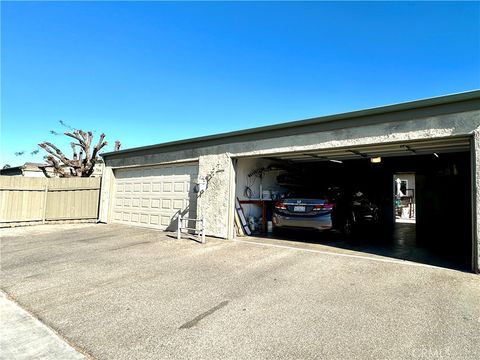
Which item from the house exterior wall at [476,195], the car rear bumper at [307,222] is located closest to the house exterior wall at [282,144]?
the house exterior wall at [476,195]

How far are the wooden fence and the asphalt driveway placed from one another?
18.4 ft

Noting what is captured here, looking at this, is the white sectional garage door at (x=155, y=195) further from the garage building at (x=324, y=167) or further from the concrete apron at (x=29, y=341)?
the concrete apron at (x=29, y=341)

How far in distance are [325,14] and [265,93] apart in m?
4.00

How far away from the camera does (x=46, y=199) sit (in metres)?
10.9

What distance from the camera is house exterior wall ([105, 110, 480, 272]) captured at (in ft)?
15.4

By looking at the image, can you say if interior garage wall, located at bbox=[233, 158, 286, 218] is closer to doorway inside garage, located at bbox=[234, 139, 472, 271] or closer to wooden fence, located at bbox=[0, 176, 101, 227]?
doorway inside garage, located at bbox=[234, 139, 472, 271]

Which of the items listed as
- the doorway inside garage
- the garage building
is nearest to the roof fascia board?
the garage building

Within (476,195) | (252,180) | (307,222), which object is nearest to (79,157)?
(252,180)

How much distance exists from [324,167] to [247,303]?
8866mm

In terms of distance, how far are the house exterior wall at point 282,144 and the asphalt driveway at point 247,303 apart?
184 cm

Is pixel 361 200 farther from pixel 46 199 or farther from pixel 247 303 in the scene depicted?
pixel 46 199

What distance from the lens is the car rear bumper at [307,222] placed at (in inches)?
274

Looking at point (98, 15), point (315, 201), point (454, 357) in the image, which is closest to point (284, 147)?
point (315, 201)

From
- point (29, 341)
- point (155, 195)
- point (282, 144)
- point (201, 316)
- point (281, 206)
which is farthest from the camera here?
point (155, 195)
